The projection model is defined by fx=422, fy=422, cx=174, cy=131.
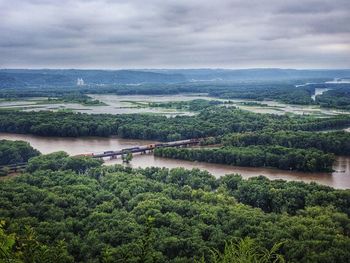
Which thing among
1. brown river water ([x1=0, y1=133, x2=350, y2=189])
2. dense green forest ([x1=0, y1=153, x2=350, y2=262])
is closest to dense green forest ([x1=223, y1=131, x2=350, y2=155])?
brown river water ([x1=0, y1=133, x2=350, y2=189])

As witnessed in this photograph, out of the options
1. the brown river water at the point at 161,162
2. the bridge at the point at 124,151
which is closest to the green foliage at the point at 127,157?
the brown river water at the point at 161,162

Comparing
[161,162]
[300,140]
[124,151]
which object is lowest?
[161,162]

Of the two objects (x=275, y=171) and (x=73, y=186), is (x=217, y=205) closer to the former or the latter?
(x=73, y=186)

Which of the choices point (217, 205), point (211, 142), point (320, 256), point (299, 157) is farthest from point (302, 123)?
point (320, 256)

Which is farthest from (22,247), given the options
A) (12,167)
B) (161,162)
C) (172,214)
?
(161,162)

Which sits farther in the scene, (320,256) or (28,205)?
(28,205)

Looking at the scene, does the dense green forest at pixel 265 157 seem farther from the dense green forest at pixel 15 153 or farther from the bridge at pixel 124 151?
the dense green forest at pixel 15 153

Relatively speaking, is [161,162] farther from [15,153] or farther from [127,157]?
[15,153]
